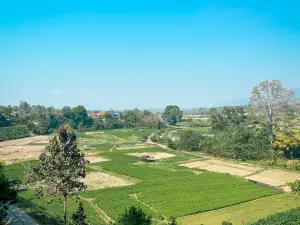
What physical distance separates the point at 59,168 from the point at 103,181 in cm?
2381

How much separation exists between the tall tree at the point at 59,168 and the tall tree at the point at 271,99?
46080mm

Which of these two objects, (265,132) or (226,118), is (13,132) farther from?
(265,132)

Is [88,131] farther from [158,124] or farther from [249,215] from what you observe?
[249,215]

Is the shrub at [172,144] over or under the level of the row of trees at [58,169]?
under

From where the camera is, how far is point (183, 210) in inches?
1125

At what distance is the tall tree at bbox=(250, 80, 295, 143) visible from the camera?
180 ft

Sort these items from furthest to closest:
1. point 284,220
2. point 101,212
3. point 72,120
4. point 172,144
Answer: point 72,120
point 172,144
point 101,212
point 284,220

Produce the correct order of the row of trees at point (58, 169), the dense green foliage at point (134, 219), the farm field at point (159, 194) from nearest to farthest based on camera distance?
the dense green foliage at point (134, 219)
the row of trees at point (58, 169)
the farm field at point (159, 194)

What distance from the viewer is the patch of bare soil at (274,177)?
41159 millimetres

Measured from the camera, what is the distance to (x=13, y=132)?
99000 mm

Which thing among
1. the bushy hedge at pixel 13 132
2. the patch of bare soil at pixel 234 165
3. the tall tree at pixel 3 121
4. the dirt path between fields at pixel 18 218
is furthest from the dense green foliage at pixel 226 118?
the tall tree at pixel 3 121

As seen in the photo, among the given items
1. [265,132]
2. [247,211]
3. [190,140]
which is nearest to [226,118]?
[190,140]

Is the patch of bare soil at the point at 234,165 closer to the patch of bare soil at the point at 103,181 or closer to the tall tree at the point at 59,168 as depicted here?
the patch of bare soil at the point at 103,181

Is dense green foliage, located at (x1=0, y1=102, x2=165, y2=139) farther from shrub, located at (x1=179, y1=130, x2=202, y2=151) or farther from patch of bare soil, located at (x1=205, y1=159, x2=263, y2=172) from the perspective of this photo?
patch of bare soil, located at (x1=205, y1=159, x2=263, y2=172)
